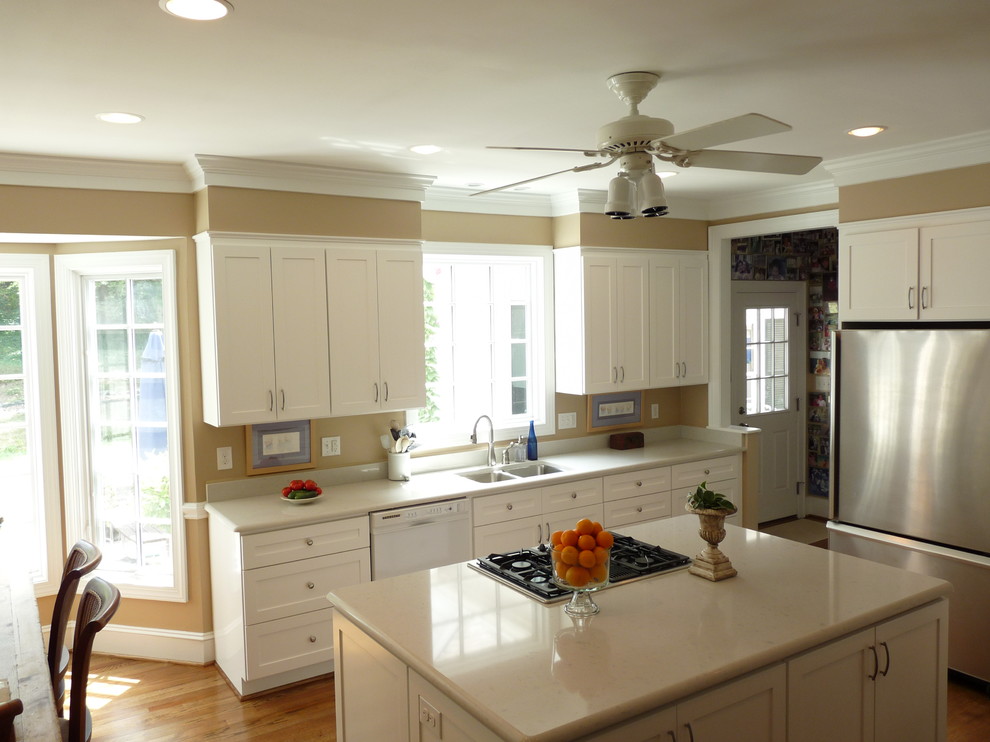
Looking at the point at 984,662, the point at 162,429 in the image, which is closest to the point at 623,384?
the point at 984,662

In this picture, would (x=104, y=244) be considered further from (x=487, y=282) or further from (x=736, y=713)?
(x=736, y=713)

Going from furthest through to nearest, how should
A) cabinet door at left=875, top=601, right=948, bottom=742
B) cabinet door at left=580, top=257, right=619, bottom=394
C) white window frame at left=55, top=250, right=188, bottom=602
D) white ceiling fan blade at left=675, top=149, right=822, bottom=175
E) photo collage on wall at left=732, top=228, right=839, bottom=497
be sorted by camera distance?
photo collage on wall at left=732, top=228, right=839, bottom=497, cabinet door at left=580, top=257, right=619, bottom=394, white window frame at left=55, top=250, right=188, bottom=602, cabinet door at left=875, top=601, right=948, bottom=742, white ceiling fan blade at left=675, top=149, right=822, bottom=175

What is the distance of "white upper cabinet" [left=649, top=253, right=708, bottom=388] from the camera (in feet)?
16.8

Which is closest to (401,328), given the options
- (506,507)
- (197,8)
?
(506,507)

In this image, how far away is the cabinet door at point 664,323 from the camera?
200 inches

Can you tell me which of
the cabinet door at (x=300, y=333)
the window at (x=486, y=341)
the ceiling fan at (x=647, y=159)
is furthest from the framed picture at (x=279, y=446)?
the ceiling fan at (x=647, y=159)

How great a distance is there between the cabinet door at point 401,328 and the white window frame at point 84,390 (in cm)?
105

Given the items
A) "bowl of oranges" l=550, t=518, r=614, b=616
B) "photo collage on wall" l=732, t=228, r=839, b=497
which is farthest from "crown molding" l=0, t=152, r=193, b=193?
"photo collage on wall" l=732, t=228, r=839, b=497

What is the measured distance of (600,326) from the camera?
15.9 feet

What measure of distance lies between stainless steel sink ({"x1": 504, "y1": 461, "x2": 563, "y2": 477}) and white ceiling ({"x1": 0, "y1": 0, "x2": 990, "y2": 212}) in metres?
1.95

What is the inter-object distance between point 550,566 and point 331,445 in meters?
1.90

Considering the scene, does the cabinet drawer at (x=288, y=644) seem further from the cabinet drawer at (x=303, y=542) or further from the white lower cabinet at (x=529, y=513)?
the white lower cabinet at (x=529, y=513)

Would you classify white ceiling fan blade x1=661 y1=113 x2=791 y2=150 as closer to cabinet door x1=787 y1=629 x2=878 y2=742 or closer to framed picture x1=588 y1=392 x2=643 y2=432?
cabinet door x1=787 y1=629 x2=878 y2=742

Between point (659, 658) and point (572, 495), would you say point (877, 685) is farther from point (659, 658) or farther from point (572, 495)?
point (572, 495)
